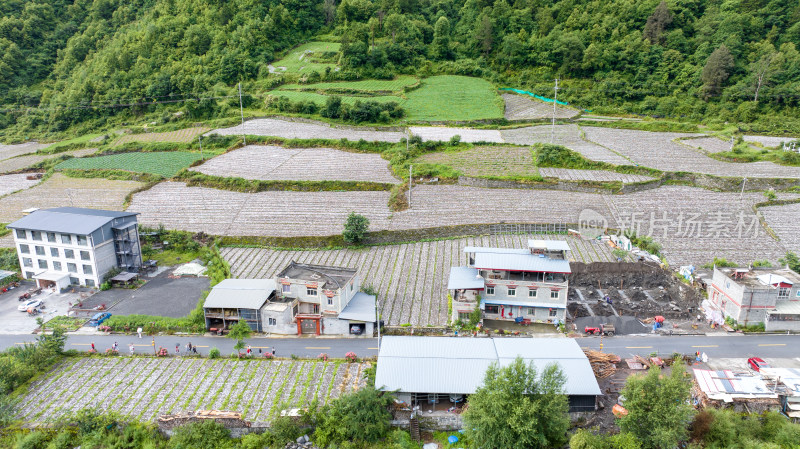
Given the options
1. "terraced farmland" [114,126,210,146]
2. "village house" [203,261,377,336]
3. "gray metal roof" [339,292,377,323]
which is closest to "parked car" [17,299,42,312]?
"village house" [203,261,377,336]

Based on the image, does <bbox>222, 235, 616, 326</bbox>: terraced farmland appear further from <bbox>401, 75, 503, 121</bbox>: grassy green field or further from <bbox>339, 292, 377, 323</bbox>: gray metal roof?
<bbox>401, 75, 503, 121</bbox>: grassy green field

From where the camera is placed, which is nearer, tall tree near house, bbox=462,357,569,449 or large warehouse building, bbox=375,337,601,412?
Result: tall tree near house, bbox=462,357,569,449

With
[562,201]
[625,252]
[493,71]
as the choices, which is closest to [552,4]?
[493,71]

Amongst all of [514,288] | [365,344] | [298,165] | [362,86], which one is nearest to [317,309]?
[365,344]

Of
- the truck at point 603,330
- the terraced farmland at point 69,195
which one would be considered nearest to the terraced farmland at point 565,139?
the truck at point 603,330

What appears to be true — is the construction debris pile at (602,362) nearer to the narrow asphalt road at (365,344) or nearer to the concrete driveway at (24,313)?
the narrow asphalt road at (365,344)

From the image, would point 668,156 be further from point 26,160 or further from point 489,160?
point 26,160
